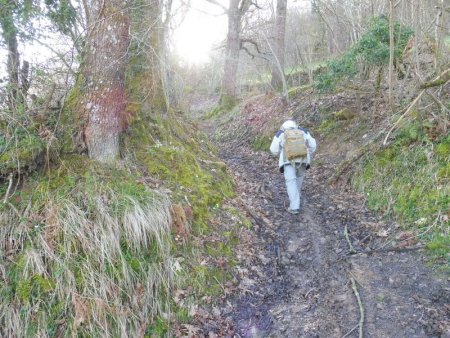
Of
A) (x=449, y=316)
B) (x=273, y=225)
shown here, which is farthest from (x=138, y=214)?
(x=449, y=316)

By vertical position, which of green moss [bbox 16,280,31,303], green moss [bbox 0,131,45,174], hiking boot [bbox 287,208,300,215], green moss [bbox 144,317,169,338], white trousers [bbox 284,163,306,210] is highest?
green moss [bbox 0,131,45,174]

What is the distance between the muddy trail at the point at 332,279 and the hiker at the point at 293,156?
369 mm

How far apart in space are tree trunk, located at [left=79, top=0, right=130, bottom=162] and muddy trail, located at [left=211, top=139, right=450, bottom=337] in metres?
2.71

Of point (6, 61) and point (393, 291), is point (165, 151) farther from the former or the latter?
point (393, 291)

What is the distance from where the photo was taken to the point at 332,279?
5.32 metres

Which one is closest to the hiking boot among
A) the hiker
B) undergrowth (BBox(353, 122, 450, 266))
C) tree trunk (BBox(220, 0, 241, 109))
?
the hiker

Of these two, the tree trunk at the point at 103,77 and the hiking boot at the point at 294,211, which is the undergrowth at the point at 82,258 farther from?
the hiking boot at the point at 294,211

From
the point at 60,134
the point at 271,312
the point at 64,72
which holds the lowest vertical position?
the point at 271,312

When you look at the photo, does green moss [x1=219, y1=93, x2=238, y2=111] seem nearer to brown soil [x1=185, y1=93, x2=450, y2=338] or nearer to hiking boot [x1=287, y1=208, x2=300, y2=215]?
brown soil [x1=185, y1=93, x2=450, y2=338]

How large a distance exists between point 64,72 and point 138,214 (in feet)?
9.86

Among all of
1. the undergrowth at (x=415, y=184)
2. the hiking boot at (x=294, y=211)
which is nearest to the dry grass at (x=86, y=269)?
the hiking boot at (x=294, y=211)

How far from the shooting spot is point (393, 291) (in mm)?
4863

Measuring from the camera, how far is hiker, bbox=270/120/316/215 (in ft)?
24.6

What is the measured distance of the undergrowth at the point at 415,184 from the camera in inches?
222
